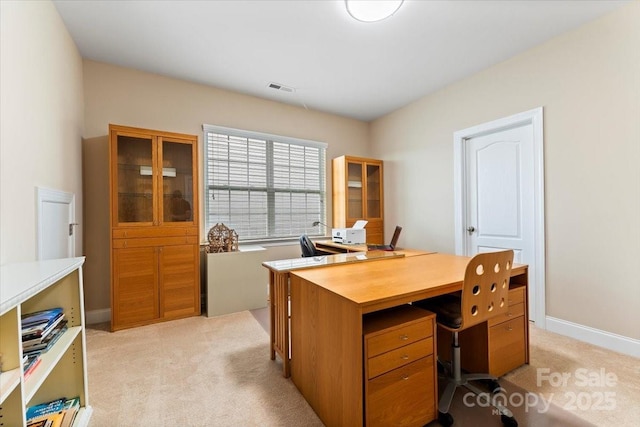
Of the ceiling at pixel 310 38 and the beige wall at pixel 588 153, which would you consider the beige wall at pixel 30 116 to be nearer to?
the ceiling at pixel 310 38

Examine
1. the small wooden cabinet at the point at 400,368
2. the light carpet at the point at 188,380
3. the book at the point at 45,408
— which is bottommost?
the light carpet at the point at 188,380

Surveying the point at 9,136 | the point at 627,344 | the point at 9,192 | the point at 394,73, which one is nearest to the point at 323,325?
the point at 9,192

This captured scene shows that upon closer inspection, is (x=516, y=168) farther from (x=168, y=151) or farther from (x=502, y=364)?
(x=168, y=151)

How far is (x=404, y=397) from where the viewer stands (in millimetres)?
1344

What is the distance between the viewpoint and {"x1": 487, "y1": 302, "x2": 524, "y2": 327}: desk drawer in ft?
5.86

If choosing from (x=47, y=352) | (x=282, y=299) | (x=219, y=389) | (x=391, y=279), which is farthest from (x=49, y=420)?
(x=391, y=279)

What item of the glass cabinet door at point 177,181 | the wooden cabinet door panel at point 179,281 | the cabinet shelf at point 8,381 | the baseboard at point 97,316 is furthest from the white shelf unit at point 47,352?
the baseboard at point 97,316

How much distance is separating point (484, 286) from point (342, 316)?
32.2 inches

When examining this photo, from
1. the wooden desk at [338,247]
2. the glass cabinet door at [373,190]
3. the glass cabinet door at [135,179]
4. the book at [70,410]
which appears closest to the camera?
the book at [70,410]

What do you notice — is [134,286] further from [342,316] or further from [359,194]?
[359,194]

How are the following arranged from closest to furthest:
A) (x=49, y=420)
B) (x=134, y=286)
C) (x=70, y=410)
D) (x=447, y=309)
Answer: (x=49, y=420)
(x=70, y=410)
(x=447, y=309)
(x=134, y=286)

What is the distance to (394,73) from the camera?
3160 mm

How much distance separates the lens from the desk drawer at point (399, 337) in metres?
1.25

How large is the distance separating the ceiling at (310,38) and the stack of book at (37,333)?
2256 mm
